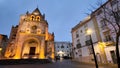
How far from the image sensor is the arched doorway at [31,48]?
33.5 m

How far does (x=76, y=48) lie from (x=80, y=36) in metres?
4.20

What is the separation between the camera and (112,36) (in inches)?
781

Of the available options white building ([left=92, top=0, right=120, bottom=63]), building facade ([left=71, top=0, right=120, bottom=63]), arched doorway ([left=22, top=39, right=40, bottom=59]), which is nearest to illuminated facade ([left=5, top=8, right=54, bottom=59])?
arched doorway ([left=22, top=39, right=40, bottom=59])

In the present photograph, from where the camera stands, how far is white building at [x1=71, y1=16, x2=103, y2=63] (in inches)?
930

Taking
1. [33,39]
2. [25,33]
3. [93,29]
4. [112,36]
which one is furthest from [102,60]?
[25,33]

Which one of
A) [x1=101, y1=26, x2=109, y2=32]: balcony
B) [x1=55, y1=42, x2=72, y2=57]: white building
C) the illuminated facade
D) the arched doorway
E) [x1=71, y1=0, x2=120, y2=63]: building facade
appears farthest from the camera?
[x1=55, y1=42, x2=72, y2=57]: white building

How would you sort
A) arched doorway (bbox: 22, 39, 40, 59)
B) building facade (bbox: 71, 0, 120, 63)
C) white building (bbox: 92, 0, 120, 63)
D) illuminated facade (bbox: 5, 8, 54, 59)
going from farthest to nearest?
arched doorway (bbox: 22, 39, 40, 59), illuminated facade (bbox: 5, 8, 54, 59), building facade (bbox: 71, 0, 120, 63), white building (bbox: 92, 0, 120, 63)

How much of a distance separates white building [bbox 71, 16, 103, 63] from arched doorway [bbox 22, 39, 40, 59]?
521 inches

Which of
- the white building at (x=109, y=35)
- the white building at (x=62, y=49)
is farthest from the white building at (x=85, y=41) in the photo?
the white building at (x=62, y=49)

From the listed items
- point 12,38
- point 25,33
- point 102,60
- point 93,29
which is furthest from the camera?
point 12,38

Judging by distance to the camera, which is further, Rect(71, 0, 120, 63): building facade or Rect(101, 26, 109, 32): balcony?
Rect(101, 26, 109, 32): balcony

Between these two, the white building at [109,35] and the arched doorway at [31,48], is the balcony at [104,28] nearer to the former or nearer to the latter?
the white building at [109,35]

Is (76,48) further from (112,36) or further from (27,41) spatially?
(27,41)

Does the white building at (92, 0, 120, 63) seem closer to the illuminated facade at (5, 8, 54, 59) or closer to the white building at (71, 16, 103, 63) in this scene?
the white building at (71, 16, 103, 63)
